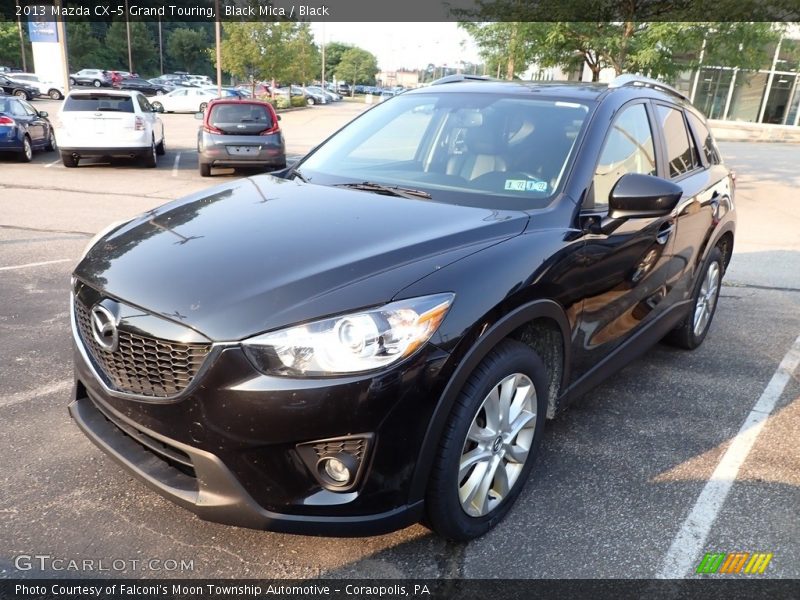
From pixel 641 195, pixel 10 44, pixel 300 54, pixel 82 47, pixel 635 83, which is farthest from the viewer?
pixel 82 47

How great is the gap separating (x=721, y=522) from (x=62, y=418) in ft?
10.7

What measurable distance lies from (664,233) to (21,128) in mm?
14322

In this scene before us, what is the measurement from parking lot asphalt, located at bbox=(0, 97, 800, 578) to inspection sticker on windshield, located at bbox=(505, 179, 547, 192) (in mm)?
1320

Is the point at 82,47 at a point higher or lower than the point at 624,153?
lower

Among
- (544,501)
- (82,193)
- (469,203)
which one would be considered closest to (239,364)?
(469,203)

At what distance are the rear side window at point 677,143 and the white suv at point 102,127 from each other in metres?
11.8

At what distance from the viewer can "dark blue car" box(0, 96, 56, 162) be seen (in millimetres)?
13547

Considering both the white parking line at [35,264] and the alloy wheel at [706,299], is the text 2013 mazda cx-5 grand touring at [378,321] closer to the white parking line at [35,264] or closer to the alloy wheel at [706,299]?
the alloy wheel at [706,299]

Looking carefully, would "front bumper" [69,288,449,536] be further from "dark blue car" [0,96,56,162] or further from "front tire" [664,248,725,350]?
"dark blue car" [0,96,56,162]

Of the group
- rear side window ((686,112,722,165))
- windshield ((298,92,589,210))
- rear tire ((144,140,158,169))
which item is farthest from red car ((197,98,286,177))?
rear side window ((686,112,722,165))

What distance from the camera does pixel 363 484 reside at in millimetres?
2172

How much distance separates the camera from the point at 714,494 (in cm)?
308

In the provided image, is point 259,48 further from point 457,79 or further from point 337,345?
point 337,345

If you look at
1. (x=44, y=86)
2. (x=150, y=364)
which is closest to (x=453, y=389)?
(x=150, y=364)
